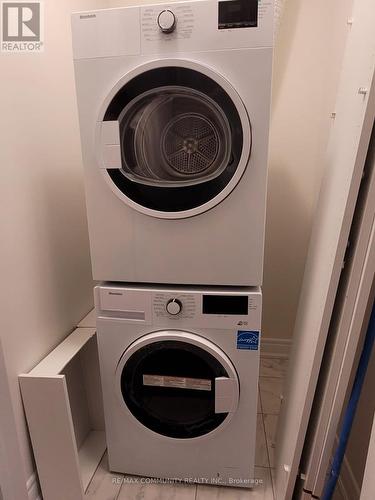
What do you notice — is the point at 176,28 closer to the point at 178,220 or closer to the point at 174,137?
the point at 174,137

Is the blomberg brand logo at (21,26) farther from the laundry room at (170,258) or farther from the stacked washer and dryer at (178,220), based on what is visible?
the stacked washer and dryer at (178,220)

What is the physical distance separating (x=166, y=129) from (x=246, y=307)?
684 millimetres

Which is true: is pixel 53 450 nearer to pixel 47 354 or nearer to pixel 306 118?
pixel 47 354

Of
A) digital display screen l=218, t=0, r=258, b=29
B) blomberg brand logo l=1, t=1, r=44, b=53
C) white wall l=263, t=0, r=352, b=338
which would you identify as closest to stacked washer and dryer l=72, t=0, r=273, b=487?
digital display screen l=218, t=0, r=258, b=29

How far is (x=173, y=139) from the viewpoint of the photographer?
1.14 m

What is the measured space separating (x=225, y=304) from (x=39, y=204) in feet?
2.60

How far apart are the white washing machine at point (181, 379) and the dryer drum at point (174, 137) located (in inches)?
16.3

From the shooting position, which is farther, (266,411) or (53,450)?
(266,411)

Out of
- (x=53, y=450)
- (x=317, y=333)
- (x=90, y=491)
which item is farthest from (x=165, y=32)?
(x=90, y=491)

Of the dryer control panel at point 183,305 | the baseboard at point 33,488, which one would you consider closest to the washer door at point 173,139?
the dryer control panel at point 183,305

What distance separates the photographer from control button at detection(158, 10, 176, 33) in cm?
91

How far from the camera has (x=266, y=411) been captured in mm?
1707

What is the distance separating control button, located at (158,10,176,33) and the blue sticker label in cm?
98

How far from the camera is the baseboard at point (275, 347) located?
84.9 inches
